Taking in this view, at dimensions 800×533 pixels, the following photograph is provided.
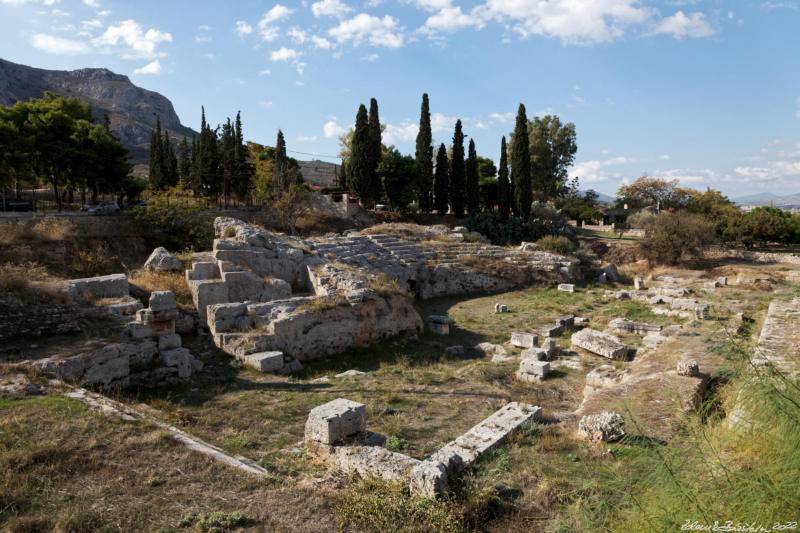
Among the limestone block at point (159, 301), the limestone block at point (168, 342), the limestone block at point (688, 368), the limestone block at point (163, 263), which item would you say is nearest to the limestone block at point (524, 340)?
the limestone block at point (688, 368)

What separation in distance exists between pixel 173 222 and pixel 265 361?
17.1 meters

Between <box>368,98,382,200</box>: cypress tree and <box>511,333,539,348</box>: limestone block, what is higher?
<box>368,98,382,200</box>: cypress tree

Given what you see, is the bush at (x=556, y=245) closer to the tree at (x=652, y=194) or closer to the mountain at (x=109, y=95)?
the tree at (x=652, y=194)

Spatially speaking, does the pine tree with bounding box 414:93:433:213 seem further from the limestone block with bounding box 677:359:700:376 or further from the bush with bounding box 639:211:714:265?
the limestone block with bounding box 677:359:700:376

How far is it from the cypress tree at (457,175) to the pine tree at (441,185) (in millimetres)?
521

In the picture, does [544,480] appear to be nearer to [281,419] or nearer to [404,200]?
[281,419]

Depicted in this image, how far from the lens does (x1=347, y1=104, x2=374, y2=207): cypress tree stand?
35.2 meters

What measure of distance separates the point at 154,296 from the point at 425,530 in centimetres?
830

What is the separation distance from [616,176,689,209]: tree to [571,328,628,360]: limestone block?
143 ft

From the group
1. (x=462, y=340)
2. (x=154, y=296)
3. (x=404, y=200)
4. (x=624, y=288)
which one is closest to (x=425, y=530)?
(x=154, y=296)

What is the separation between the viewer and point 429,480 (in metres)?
4.80

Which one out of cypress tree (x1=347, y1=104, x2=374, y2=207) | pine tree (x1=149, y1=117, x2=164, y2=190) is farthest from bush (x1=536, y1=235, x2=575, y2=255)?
pine tree (x1=149, y1=117, x2=164, y2=190)

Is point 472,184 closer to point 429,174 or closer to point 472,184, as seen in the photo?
point 472,184

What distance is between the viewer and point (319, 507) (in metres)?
4.72
